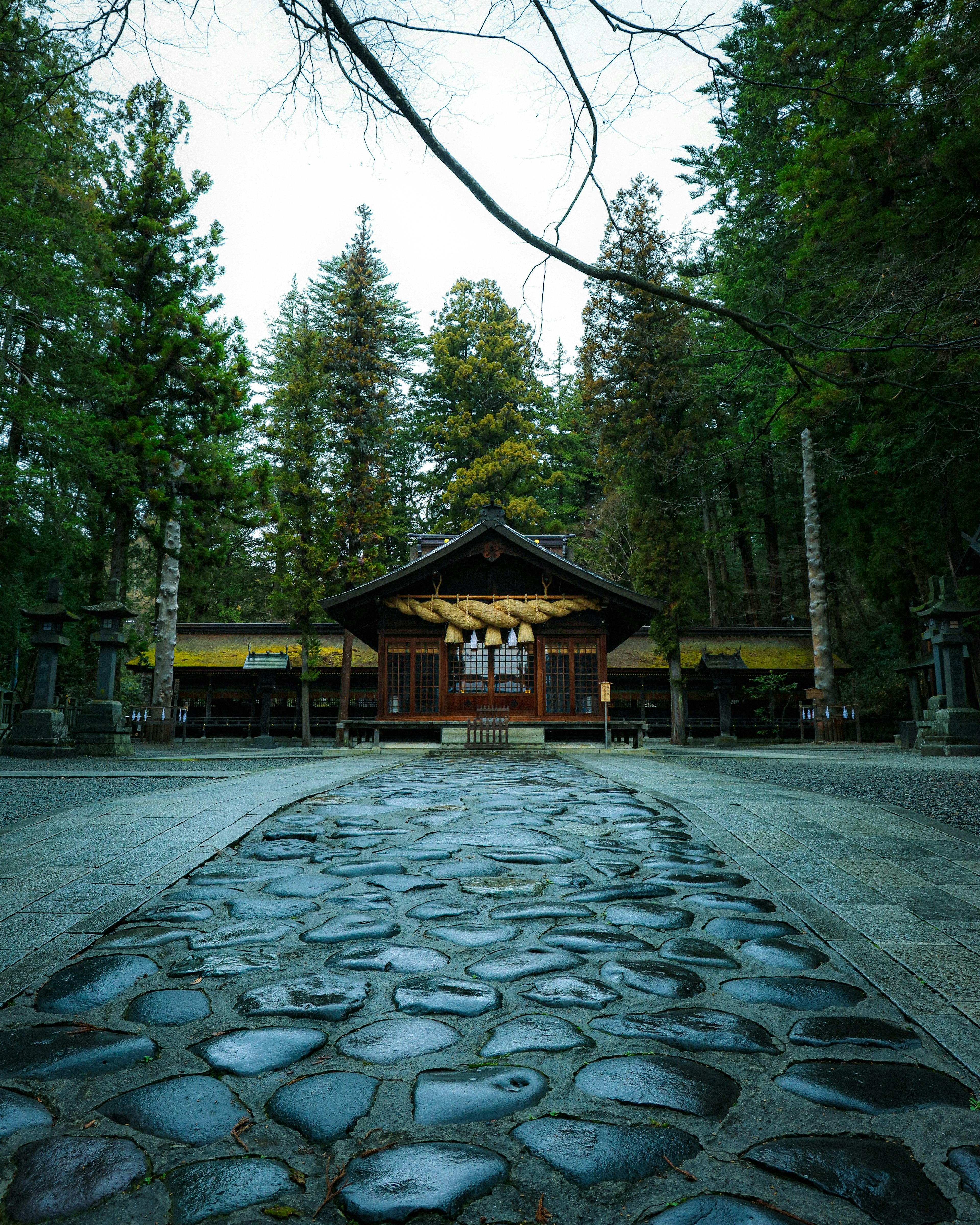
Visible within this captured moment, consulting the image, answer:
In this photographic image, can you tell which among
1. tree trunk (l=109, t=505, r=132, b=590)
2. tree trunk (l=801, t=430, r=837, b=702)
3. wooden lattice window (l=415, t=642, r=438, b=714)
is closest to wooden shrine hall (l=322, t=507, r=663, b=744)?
wooden lattice window (l=415, t=642, r=438, b=714)

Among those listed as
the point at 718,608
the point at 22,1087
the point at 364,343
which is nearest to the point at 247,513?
the point at 364,343

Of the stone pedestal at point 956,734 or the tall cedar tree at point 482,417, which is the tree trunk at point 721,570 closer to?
the tall cedar tree at point 482,417

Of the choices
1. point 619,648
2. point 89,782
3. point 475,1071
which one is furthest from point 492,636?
point 475,1071

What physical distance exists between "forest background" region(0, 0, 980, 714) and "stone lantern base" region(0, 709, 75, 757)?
5121 millimetres

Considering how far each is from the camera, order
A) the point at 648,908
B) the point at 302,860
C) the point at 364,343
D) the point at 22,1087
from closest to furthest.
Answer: the point at 22,1087 → the point at 648,908 → the point at 302,860 → the point at 364,343

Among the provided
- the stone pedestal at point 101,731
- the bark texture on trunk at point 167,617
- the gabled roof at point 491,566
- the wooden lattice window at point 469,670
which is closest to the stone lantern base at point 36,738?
the stone pedestal at point 101,731

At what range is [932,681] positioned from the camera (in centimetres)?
2098

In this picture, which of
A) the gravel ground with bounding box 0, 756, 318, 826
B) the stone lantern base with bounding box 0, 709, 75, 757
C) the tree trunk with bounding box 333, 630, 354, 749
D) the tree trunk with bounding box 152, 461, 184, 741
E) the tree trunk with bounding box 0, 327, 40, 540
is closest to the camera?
the gravel ground with bounding box 0, 756, 318, 826

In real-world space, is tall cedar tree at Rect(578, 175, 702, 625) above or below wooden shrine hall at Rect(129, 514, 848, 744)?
above

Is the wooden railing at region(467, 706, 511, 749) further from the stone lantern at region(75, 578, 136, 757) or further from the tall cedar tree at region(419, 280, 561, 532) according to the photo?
the tall cedar tree at region(419, 280, 561, 532)

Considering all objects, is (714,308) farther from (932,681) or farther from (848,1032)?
(932,681)

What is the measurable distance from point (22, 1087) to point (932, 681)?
23.8 metres

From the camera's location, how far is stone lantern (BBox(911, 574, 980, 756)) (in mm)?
12648

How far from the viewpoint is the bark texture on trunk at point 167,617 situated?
759 inches
